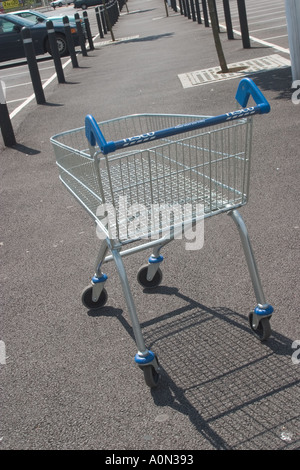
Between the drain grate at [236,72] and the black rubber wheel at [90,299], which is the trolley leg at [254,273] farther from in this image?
the drain grate at [236,72]

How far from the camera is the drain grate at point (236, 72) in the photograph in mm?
10336

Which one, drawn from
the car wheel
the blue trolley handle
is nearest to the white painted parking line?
the car wheel

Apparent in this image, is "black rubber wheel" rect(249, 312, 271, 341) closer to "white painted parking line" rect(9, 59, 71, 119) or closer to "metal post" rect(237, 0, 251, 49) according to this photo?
"white painted parking line" rect(9, 59, 71, 119)

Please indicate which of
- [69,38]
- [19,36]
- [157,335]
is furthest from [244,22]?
[157,335]

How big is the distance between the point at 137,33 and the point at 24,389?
21.3 metres

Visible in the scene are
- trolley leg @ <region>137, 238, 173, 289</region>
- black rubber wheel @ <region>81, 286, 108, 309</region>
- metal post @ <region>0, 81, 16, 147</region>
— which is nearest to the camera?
black rubber wheel @ <region>81, 286, 108, 309</region>

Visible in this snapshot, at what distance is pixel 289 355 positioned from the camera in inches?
118

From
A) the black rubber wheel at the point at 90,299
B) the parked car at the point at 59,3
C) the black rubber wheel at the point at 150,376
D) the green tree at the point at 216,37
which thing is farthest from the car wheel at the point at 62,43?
the parked car at the point at 59,3

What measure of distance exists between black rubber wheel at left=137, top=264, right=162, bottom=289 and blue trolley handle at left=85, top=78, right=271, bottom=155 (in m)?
1.34

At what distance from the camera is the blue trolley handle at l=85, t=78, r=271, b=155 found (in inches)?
100.0

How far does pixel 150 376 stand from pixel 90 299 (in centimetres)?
102

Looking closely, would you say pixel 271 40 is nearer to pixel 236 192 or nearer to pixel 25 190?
pixel 25 190

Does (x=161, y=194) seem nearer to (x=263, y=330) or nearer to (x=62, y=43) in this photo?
(x=263, y=330)

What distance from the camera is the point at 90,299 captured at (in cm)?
376
